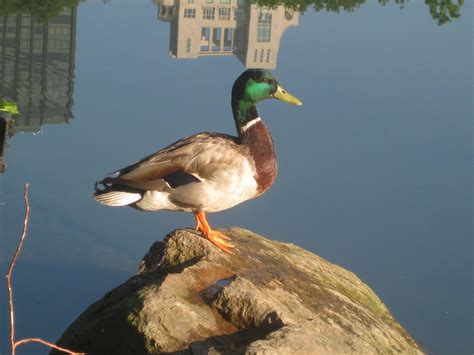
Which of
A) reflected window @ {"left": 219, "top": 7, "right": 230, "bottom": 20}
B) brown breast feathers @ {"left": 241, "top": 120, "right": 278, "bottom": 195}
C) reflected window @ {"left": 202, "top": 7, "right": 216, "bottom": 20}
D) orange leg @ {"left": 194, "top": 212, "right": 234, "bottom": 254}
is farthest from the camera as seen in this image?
reflected window @ {"left": 219, "top": 7, "right": 230, "bottom": 20}

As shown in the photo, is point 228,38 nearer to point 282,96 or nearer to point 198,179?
point 282,96

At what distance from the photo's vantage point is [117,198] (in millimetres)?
4531

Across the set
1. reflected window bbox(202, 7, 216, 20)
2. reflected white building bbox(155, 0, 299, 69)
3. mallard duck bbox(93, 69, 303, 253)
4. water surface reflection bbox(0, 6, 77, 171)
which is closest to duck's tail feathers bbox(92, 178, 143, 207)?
mallard duck bbox(93, 69, 303, 253)

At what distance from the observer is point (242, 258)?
4.45 m

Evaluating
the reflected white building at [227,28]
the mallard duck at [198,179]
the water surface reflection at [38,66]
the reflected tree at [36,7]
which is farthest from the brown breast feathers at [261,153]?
the reflected tree at [36,7]

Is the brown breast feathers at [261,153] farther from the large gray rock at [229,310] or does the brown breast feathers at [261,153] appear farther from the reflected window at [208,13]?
the reflected window at [208,13]

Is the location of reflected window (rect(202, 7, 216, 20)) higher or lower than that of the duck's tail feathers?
higher

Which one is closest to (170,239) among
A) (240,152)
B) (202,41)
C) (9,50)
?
(240,152)

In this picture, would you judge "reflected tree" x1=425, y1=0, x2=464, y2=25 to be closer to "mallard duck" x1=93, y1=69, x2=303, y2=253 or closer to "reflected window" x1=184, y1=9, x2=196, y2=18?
"reflected window" x1=184, y1=9, x2=196, y2=18

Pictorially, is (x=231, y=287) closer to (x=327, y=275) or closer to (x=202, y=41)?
(x=327, y=275)

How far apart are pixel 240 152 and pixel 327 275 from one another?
93cm

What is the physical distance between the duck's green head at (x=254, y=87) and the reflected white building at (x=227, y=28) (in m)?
7.29

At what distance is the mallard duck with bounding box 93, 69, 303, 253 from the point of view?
14.8 feet

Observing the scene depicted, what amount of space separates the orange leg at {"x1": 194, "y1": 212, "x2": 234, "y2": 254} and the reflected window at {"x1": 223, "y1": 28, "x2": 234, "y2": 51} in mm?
8894
